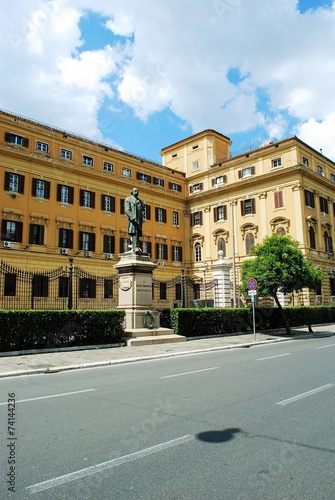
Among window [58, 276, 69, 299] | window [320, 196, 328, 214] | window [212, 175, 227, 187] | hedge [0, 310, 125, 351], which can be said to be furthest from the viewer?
window [212, 175, 227, 187]

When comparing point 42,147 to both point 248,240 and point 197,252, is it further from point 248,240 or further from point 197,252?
point 248,240

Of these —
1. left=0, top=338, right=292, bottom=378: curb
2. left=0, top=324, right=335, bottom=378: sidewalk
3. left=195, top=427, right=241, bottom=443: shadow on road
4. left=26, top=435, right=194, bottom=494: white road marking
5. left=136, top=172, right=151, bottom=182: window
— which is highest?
left=136, top=172, right=151, bottom=182: window

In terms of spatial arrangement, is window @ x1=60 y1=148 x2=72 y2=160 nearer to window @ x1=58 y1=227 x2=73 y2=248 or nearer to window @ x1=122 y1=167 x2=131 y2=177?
window @ x1=122 y1=167 x2=131 y2=177

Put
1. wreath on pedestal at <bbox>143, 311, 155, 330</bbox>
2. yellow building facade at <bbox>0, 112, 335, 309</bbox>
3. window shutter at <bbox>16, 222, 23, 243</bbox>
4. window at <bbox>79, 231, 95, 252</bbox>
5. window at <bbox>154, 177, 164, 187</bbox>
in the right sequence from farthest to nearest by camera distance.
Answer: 1. window at <bbox>154, 177, 164, 187</bbox>
2. window at <bbox>79, 231, 95, 252</bbox>
3. yellow building facade at <bbox>0, 112, 335, 309</bbox>
4. window shutter at <bbox>16, 222, 23, 243</bbox>
5. wreath on pedestal at <bbox>143, 311, 155, 330</bbox>

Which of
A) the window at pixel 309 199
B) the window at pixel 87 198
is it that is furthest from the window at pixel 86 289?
the window at pixel 309 199

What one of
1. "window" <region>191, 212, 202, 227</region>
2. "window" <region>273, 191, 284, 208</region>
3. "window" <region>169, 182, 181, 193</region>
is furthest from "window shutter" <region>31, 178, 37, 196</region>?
"window" <region>273, 191, 284, 208</region>

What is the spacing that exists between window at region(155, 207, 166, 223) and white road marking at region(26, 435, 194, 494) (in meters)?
42.6

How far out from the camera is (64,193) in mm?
38844

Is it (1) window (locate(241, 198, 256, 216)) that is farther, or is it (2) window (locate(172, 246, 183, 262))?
(2) window (locate(172, 246, 183, 262))

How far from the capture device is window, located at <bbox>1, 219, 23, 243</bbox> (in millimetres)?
34219

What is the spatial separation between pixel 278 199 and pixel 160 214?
43.8ft

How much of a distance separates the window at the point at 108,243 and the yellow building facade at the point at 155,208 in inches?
4.1

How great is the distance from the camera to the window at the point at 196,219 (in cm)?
4962

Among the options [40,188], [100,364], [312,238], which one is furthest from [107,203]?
[100,364]
